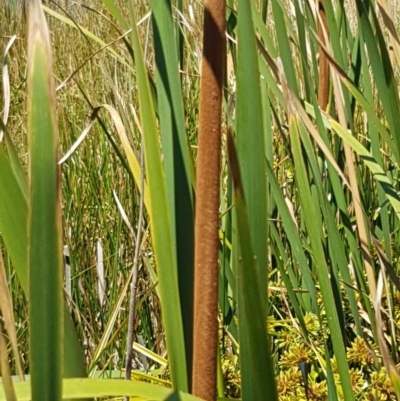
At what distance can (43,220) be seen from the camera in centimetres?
26

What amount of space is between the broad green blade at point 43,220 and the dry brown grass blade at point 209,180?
12 centimetres

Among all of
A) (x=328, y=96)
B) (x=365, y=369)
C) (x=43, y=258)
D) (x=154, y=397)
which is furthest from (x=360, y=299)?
(x=43, y=258)

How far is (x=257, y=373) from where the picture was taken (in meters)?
0.33

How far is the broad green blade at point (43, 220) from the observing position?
0.26 metres

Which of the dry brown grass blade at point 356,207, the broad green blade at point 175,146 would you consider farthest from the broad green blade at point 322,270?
the dry brown grass blade at point 356,207

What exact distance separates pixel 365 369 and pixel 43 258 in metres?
0.67

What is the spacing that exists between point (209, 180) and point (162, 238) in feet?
0.15

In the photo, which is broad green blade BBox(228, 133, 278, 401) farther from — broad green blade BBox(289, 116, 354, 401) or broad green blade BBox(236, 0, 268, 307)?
broad green blade BBox(289, 116, 354, 401)

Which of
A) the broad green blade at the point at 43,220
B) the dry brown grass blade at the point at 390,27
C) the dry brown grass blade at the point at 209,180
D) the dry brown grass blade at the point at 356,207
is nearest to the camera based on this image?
the broad green blade at the point at 43,220

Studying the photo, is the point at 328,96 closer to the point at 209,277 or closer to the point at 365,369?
the point at 365,369

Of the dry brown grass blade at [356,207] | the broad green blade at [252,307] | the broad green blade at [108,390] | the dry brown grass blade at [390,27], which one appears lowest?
the broad green blade at [108,390]

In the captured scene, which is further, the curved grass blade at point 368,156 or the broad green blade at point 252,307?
the curved grass blade at point 368,156

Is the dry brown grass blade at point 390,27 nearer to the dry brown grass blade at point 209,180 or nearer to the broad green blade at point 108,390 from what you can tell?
the dry brown grass blade at point 209,180

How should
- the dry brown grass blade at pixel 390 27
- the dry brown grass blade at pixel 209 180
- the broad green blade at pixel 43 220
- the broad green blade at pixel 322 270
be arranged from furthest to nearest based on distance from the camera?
the dry brown grass blade at pixel 390 27 < the broad green blade at pixel 322 270 < the dry brown grass blade at pixel 209 180 < the broad green blade at pixel 43 220
